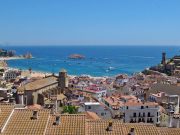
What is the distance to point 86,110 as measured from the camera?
47.6 meters

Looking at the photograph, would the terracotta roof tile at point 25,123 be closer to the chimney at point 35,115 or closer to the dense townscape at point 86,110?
the dense townscape at point 86,110

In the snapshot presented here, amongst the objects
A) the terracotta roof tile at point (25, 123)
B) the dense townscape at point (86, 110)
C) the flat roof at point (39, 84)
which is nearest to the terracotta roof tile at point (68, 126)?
the dense townscape at point (86, 110)

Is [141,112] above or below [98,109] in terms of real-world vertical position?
below

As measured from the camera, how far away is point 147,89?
249ft

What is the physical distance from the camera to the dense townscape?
70.8 ft

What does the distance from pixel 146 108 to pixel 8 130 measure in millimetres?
31362

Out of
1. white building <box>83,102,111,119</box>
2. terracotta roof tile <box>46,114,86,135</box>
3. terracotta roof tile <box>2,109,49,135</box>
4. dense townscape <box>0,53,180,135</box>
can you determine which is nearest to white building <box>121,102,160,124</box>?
dense townscape <box>0,53,180,135</box>

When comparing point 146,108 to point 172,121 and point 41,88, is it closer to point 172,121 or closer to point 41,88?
point 172,121

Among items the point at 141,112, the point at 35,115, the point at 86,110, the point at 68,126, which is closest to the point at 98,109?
the point at 86,110

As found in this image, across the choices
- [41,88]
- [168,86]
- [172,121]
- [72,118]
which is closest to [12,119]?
[72,118]

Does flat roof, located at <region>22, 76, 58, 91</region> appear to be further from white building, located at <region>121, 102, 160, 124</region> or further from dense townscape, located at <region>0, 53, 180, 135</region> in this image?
white building, located at <region>121, 102, 160, 124</region>

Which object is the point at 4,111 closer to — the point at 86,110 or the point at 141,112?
the point at 86,110

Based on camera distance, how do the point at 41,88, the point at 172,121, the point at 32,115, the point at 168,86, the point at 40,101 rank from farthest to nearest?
the point at 168,86 < the point at 41,88 < the point at 40,101 < the point at 172,121 < the point at 32,115

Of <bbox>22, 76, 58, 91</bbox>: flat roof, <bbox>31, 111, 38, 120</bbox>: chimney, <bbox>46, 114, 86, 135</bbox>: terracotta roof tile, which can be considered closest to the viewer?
<bbox>46, 114, 86, 135</bbox>: terracotta roof tile
